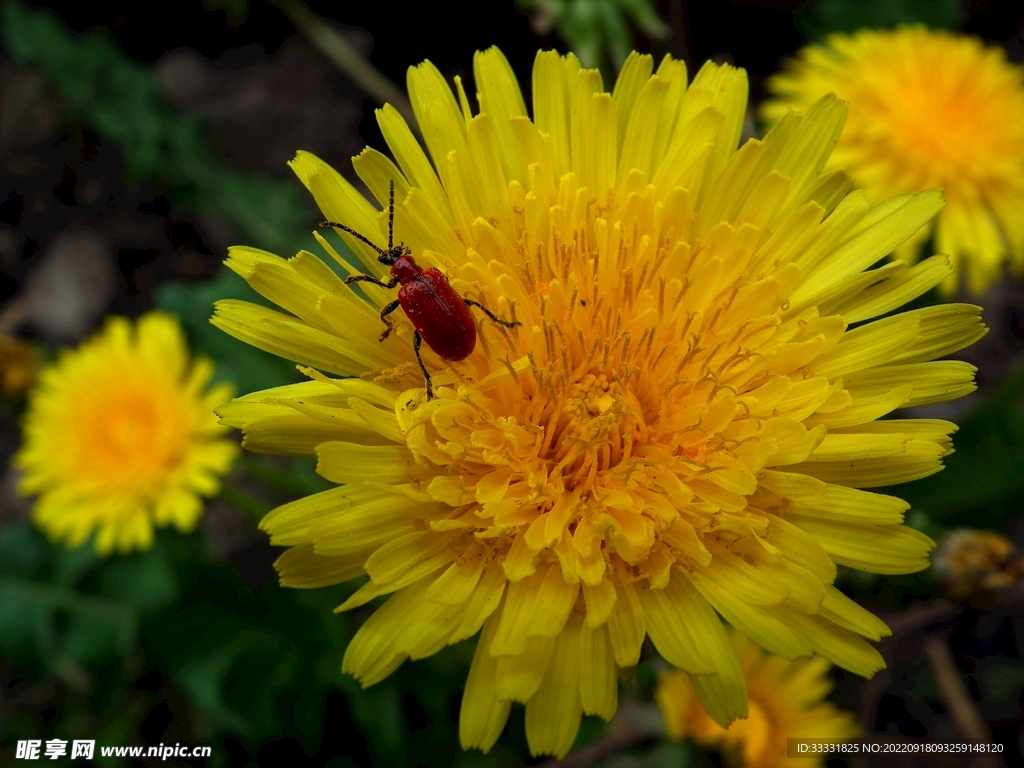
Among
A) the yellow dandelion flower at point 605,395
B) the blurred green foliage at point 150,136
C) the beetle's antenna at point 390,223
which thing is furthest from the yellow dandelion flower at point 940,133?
the blurred green foliage at point 150,136

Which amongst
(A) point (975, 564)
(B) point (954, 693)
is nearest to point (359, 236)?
(A) point (975, 564)

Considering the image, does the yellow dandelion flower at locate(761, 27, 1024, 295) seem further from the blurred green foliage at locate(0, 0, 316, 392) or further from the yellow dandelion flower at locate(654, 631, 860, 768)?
the blurred green foliage at locate(0, 0, 316, 392)

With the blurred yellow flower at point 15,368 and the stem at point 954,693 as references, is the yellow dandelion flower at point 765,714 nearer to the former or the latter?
the stem at point 954,693

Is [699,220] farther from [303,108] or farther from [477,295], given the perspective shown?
[303,108]

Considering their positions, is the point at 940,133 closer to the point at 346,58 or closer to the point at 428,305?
the point at 428,305

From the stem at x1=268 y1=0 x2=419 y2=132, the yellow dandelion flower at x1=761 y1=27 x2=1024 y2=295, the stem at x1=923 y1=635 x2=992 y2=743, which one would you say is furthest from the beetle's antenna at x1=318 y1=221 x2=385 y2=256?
the stem at x1=923 y1=635 x2=992 y2=743

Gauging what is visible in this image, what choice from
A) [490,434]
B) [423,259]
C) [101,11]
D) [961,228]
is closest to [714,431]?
[490,434]
